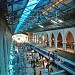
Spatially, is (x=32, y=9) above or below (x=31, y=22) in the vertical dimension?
below

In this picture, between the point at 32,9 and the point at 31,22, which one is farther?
the point at 31,22

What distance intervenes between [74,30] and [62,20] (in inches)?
94.9

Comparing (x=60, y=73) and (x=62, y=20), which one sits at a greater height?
(x=62, y=20)

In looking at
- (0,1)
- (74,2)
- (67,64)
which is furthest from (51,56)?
(0,1)

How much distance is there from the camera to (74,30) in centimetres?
2817

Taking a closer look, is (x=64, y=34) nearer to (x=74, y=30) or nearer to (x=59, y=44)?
(x=74, y=30)

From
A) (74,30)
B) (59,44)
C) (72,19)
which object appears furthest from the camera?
(59,44)

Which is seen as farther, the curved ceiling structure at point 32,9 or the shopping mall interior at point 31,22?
the shopping mall interior at point 31,22

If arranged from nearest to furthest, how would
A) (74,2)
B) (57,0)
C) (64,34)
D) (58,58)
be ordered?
(57,0) < (74,2) < (58,58) < (64,34)

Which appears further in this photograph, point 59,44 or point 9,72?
point 59,44

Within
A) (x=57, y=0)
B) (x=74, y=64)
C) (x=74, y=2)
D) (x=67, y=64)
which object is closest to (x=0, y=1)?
(x=57, y=0)

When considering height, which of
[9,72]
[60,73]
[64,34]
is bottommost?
[60,73]

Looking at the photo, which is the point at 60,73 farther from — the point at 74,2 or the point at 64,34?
the point at 64,34

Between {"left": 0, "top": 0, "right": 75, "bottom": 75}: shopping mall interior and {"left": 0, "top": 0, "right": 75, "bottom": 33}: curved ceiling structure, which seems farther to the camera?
{"left": 0, "top": 0, "right": 75, "bottom": 75}: shopping mall interior
